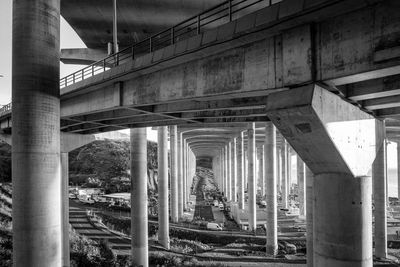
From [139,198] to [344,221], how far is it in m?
18.3

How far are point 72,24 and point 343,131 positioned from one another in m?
23.6

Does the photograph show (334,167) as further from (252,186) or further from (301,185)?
(301,185)

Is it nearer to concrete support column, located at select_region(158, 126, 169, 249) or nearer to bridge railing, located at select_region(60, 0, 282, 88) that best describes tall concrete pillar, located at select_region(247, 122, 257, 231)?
concrete support column, located at select_region(158, 126, 169, 249)

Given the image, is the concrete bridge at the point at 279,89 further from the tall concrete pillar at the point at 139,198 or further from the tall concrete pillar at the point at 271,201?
the tall concrete pillar at the point at 271,201

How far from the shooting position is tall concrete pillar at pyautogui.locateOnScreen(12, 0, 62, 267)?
12086 mm

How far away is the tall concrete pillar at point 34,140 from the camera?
1209cm

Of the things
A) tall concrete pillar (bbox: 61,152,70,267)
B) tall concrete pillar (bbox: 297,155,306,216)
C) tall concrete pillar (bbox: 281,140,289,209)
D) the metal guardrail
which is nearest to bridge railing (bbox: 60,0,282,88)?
the metal guardrail

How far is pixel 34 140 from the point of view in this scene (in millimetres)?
12312

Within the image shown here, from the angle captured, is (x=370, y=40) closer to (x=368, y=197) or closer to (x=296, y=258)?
(x=368, y=197)

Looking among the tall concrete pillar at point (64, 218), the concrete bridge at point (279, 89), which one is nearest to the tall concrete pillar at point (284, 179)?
the tall concrete pillar at point (64, 218)

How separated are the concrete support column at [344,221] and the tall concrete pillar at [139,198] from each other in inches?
682

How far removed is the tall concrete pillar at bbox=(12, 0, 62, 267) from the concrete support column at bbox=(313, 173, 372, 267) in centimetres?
965

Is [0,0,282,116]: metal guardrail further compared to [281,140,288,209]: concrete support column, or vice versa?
[281,140,288,209]: concrete support column

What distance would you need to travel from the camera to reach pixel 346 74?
752 centimetres
